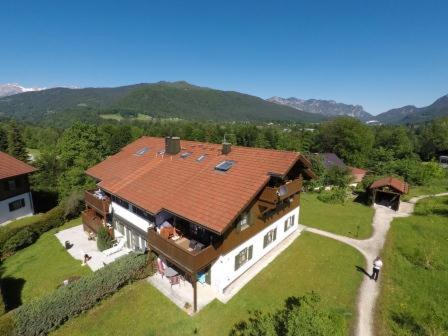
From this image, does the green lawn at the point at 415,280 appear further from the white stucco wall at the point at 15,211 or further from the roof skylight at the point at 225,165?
the white stucco wall at the point at 15,211

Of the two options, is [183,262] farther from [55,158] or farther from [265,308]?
[55,158]

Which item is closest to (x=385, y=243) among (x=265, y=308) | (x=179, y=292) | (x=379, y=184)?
(x=379, y=184)

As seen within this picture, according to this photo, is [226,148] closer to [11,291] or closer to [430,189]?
[11,291]

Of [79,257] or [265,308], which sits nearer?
[265,308]

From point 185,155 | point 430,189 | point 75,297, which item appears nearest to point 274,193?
point 185,155

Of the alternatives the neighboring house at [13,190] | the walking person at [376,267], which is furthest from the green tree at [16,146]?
the walking person at [376,267]
